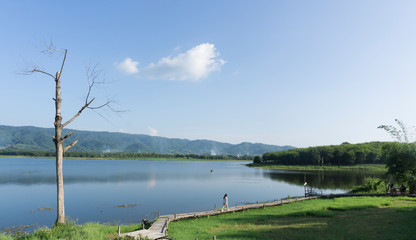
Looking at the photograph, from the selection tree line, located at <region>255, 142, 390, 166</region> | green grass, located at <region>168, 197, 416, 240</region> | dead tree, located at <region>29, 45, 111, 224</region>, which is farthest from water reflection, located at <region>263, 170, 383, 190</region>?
dead tree, located at <region>29, 45, 111, 224</region>

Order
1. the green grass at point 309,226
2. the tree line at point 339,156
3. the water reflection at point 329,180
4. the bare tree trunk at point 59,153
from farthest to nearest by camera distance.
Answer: the tree line at point 339,156
the water reflection at point 329,180
the green grass at point 309,226
the bare tree trunk at point 59,153

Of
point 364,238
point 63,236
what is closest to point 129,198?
point 63,236

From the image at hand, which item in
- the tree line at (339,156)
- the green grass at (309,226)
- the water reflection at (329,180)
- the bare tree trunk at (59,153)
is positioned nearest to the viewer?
the bare tree trunk at (59,153)

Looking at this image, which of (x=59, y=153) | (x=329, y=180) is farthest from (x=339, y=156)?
(x=59, y=153)

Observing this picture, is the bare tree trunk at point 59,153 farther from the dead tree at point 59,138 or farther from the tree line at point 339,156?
the tree line at point 339,156

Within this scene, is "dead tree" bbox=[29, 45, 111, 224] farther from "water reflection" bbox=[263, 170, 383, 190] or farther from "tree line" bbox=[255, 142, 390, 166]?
"tree line" bbox=[255, 142, 390, 166]

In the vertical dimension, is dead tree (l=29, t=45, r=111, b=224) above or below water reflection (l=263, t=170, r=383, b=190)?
above

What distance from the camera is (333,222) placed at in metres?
24.3

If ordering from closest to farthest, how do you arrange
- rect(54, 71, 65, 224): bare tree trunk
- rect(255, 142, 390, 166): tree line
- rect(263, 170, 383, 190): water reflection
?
rect(54, 71, 65, 224): bare tree trunk < rect(263, 170, 383, 190): water reflection < rect(255, 142, 390, 166): tree line

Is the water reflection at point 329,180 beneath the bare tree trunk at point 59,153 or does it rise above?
beneath

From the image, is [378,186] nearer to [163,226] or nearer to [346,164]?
[163,226]

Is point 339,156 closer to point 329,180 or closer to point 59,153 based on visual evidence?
point 329,180

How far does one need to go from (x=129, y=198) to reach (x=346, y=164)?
135m

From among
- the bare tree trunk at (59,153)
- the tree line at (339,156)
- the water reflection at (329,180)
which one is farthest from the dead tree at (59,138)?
the tree line at (339,156)
